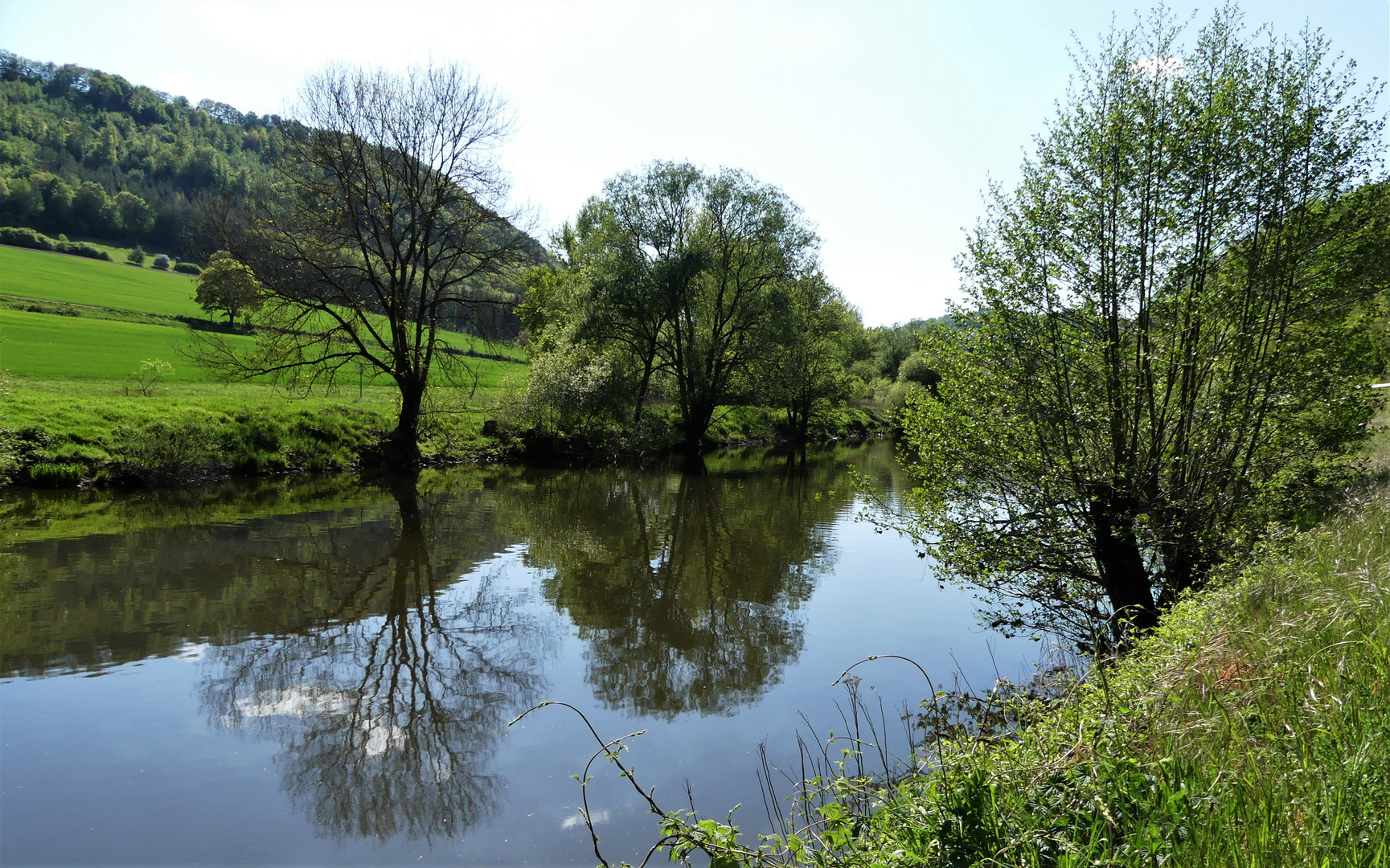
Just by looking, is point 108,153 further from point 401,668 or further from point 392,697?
point 392,697

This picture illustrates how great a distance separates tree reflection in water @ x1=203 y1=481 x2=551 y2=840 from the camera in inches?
239

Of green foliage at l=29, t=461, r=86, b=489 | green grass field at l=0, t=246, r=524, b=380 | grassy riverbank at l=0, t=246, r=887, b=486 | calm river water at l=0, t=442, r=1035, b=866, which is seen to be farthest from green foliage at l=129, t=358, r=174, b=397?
calm river water at l=0, t=442, r=1035, b=866

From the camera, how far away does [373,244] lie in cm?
2445

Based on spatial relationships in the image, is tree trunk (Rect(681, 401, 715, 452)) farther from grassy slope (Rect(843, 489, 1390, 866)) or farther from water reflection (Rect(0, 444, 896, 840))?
grassy slope (Rect(843, 489, 1390, 866))

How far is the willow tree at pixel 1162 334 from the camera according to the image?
27.9 ft

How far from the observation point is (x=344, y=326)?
23.4m

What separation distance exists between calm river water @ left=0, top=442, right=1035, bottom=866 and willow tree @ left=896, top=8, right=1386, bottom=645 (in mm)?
2100

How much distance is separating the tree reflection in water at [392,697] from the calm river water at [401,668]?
3cm

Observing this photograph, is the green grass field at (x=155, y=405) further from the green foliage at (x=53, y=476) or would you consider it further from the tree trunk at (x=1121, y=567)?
the tree trunk at (x=1121, y=567)

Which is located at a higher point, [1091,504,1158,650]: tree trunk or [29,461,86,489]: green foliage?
[1091,504,1158,650]: tree trunk

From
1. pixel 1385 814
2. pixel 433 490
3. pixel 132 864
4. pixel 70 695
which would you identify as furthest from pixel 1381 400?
pixel 433 490

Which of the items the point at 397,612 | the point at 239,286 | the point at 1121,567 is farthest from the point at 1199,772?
the point at 239,286

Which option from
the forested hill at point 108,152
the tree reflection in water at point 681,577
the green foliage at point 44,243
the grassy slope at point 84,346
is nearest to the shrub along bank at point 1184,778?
the tree reflection in water at point 681,577

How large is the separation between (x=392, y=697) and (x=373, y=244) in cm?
2019
